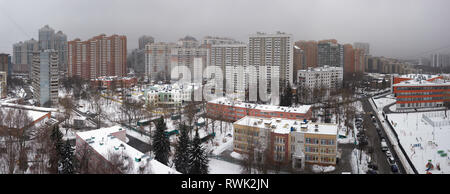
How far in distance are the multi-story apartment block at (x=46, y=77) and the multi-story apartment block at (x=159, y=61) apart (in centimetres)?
689

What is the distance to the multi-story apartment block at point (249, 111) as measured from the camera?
6.68 metres

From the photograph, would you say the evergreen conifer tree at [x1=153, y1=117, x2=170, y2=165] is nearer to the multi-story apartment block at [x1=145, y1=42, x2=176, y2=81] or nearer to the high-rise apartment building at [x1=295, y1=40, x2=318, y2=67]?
the multi-story apartment block at [x1=145, y1=42, x2=176, y2=81]

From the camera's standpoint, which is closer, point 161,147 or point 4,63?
point 161,147

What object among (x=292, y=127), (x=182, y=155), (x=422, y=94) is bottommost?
(x=182, y=155)

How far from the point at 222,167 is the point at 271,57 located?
7924 millimetres

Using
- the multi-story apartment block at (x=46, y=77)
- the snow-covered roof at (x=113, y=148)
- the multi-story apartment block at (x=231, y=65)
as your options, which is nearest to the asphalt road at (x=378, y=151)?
the snow-covered roof at (x=113, y=148)

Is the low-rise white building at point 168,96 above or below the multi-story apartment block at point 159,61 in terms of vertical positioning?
below

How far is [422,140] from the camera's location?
4750 mm

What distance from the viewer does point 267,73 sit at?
11.5 meters

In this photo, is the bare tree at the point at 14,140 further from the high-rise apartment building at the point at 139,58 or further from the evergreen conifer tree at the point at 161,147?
the high-rise apartment building at the point at 139,58

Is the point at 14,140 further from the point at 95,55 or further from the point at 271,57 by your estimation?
the point at 95,55

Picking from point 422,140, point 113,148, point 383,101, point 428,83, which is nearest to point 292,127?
point 422,140

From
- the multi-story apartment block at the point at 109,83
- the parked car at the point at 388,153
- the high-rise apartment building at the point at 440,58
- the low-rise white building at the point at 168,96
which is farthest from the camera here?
the multi-story apartment block at the point at 109,83

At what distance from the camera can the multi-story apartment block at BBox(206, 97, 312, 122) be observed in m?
6.68
